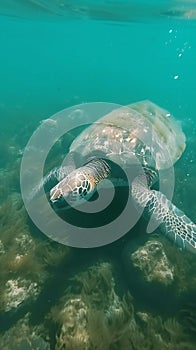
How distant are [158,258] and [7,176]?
7.59m

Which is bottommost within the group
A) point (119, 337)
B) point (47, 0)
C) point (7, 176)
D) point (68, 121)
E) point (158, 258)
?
point (7, 176)

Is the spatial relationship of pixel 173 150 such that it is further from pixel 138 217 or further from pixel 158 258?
pixel 158 258

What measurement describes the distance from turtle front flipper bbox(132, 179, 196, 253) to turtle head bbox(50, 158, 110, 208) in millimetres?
1030

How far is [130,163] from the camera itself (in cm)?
623

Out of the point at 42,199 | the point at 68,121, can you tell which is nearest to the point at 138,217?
the point at 42,199

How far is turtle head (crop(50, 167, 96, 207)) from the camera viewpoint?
4715mm

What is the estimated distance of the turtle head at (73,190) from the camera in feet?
15.5

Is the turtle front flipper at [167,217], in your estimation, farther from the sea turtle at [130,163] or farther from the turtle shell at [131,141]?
the turtle shell at [131,141]

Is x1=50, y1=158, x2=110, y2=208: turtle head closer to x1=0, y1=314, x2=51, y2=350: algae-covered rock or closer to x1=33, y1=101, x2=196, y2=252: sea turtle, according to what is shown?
x1=33, y1=101, x2=196, y2=252: sea turtle

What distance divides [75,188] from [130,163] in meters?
1.87

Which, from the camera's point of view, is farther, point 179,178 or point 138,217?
point 179,178

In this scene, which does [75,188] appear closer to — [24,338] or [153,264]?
[153,264]

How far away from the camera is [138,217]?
19.5ft

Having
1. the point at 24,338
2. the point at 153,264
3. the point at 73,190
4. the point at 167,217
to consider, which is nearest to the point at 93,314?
the point at 24,338
